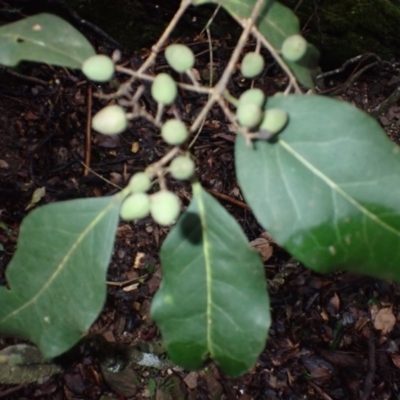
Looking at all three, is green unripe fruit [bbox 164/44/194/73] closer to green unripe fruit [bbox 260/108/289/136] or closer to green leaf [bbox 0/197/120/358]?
green unripe fruit [bbox 260/108/289/136]

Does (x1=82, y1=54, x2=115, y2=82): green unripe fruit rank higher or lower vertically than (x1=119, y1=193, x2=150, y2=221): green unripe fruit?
higher

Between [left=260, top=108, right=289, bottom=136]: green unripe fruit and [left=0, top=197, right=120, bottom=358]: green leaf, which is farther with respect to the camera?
[left=0, top=197, right=120, bottom=358]: green leaf

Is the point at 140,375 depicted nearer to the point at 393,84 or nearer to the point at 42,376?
the point at 42,376

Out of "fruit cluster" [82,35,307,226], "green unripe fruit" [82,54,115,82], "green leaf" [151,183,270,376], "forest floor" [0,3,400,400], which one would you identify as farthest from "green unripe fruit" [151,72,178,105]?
"forest floor" [0,3,400,400]

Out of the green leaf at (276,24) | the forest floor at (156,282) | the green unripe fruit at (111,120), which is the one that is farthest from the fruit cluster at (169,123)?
the forest floor at (156,282)

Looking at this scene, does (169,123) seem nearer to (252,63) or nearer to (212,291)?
(252,63)

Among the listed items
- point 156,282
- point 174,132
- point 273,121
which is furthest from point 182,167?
point 156,282
